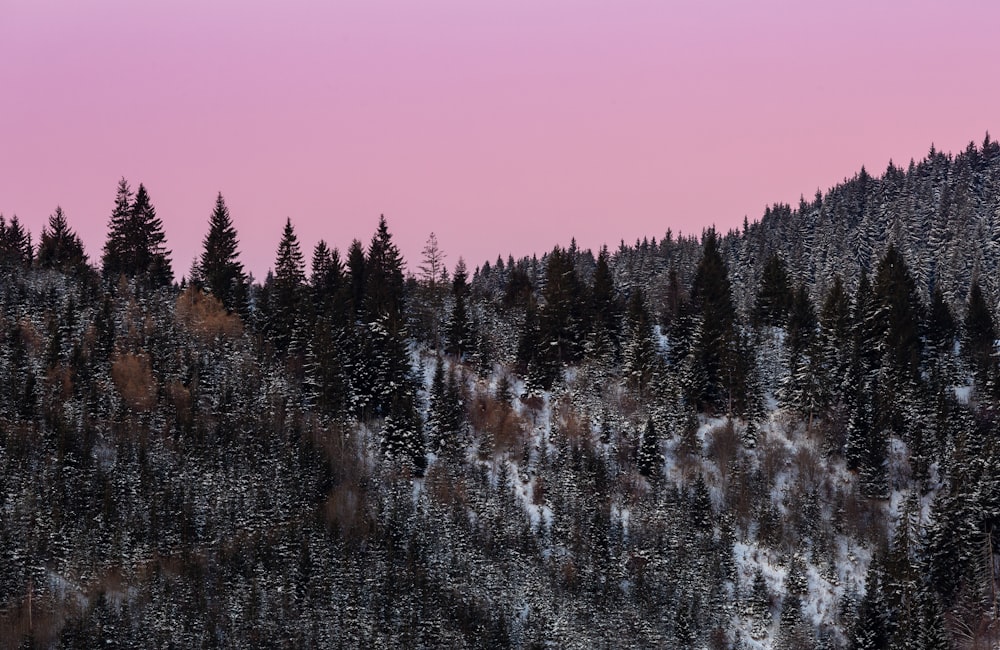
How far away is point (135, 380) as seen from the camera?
94.8 metres

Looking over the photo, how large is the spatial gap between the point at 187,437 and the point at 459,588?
27417mm

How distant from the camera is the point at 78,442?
86750mm

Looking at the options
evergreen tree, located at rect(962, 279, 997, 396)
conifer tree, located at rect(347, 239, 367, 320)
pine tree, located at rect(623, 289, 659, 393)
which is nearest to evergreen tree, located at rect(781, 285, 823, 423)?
pine tree, located at rect(623, 289, 659, 393)

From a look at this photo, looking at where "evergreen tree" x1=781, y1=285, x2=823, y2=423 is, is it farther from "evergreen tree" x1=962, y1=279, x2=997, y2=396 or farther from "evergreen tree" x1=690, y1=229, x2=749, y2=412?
"evergreen tree" x1=962, y1=279, x2=997, y2=396

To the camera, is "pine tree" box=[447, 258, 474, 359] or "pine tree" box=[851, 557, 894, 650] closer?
"pine tree" box=[851, 557, 894, 650]

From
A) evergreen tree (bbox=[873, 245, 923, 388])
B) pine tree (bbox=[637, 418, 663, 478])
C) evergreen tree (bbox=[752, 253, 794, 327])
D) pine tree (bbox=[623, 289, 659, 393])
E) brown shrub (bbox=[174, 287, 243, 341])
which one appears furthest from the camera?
evergreen tree (bbox=[752, 253, 794, 327])

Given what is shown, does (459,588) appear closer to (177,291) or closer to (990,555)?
(990,555)

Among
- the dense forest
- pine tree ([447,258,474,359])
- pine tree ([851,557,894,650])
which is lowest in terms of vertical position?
pine tree ([851,557,894,650])

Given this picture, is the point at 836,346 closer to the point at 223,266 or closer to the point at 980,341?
the point at 980,341

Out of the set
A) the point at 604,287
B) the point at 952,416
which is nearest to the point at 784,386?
the point at 952,416

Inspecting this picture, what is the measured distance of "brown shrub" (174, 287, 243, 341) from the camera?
105375mm

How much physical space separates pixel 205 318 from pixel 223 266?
16157 millimetres

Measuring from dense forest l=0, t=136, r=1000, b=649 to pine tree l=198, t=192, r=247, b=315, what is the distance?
512 millimetres

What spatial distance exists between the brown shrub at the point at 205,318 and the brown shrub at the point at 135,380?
848 cm
